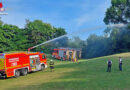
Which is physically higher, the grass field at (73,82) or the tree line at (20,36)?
the tree line at (20,36)

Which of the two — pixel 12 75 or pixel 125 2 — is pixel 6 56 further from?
pixel 125 2

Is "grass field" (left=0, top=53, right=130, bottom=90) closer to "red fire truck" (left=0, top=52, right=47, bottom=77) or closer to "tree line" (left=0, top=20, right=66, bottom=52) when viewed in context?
"red fire truck" (left=0, top=52, right=47, bottom=77)

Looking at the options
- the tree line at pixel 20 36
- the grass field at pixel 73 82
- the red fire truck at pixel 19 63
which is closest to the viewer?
the grass field at pixel 73 82

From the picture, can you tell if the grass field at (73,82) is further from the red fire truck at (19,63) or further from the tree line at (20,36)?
the tree line at (20,36)

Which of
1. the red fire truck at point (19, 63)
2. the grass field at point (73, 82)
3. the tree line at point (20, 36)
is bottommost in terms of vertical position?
the grass field at point (73, 82)

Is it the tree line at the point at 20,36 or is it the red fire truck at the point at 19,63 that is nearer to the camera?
the red fire truck at the point at 19,63

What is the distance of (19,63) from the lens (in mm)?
18547

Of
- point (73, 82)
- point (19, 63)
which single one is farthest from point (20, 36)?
point (73, 82)

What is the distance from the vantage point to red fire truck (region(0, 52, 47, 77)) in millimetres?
17044

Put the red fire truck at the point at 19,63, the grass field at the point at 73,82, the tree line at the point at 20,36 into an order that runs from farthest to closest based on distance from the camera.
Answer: the tree line at the point at 20,36
the red fire truck at the point at 19,63
the grass field at the point at 73,82

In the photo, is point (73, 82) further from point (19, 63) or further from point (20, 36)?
point (20, 36)

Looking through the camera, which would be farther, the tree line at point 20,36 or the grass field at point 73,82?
the tree line at point 20,36

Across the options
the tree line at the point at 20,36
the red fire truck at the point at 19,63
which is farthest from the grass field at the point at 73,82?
the tree line at the point at 20,36

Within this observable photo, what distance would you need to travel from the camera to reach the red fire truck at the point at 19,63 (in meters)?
17.0
